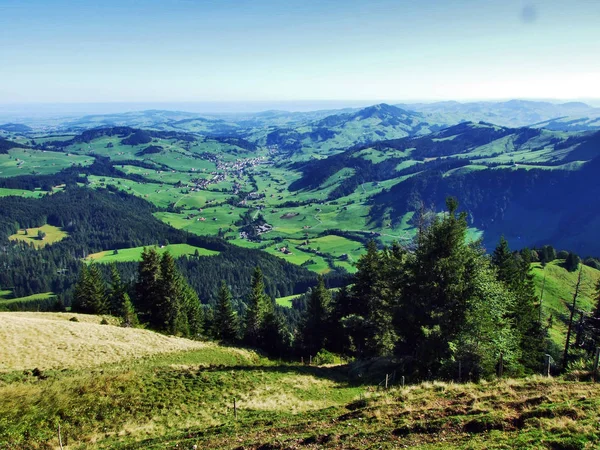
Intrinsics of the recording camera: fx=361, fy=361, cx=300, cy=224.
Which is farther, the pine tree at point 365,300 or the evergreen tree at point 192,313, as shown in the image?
the evergreen tree at point 192,313

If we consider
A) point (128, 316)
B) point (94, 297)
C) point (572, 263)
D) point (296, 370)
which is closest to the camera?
point (296, 370)

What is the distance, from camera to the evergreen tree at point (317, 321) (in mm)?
70500

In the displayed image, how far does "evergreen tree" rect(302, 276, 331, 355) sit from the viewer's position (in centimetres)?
7050

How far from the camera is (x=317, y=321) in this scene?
233 feet

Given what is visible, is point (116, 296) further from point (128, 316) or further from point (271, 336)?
point (271, 336)

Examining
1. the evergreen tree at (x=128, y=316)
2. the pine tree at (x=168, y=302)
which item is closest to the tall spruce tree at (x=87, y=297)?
the evergreen tree at (x=128, y=316)

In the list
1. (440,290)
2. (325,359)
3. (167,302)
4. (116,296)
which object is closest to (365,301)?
(325,359)

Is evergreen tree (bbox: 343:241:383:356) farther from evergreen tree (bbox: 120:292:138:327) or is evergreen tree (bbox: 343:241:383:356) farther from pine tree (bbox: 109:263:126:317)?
pine tree (bbox: 109:263:126:317)

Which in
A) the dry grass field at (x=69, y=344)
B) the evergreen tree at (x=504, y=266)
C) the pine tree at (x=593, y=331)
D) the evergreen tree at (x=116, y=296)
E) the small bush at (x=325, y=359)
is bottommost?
the small bush at (x=325, y=359)

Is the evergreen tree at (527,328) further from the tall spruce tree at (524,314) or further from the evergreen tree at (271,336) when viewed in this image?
the evergreen tree at (271,336)

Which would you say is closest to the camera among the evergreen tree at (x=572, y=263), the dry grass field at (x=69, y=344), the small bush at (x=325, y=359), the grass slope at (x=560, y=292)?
the dry grass field at (x=69, y=344)

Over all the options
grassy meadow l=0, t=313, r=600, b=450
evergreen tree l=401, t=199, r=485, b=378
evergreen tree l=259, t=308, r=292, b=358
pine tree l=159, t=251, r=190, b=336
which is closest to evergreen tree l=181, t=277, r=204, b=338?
pine tree l=159, t=251, r=190, b=336

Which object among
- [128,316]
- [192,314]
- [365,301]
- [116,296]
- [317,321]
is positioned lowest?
[192,314]

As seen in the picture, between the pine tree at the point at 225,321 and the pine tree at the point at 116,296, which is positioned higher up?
the pine tree at the point at 116,296
